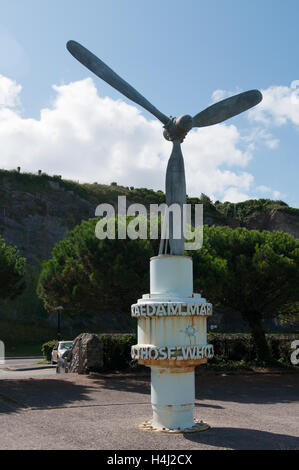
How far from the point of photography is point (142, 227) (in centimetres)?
2097

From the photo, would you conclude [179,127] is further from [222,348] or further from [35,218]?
[35,218]

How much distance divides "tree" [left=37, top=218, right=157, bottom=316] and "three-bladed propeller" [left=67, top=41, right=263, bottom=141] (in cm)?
977

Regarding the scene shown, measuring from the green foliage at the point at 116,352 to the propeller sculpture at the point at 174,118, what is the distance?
11.7 metres

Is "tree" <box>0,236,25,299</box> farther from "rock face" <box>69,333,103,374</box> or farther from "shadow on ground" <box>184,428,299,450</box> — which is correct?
"shadow on ground" <box>184,428,299,450</box>

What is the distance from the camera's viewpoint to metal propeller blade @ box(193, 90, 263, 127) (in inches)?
405

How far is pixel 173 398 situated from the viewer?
29.1 feet

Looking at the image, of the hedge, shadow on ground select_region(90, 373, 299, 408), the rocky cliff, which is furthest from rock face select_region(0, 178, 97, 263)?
shadow on ground select_region(90, 373, 299, 408)

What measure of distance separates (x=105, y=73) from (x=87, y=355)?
13.0 m

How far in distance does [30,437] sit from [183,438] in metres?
2.69

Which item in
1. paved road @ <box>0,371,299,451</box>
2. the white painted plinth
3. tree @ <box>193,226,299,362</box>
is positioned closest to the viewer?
paved road @ <box>0,371,299,451</box>

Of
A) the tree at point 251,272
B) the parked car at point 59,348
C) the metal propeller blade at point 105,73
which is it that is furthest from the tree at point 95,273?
the metal propeller blade at point 105,73

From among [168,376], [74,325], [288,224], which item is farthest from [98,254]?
[288,224]

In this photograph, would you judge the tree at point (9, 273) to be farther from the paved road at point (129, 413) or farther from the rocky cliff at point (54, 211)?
the rocky cliff at point (54, 211)

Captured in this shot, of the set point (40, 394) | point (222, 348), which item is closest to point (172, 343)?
point (40, 394)
